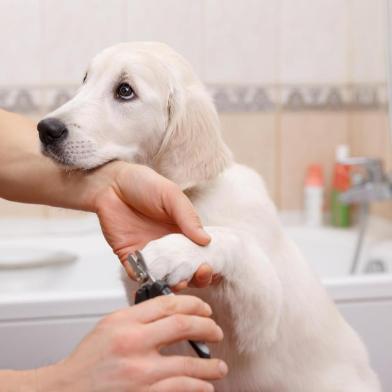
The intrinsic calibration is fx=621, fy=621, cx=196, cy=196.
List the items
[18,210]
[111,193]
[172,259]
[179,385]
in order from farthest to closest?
[18,210] → [111,193] → [172,259] → [179,385]

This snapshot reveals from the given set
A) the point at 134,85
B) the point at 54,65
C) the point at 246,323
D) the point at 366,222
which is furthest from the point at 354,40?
the point at 246,323

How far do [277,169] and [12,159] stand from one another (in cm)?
134

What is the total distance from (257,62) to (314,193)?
513mm

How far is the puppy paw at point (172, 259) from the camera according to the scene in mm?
714

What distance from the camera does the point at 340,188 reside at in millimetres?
2230

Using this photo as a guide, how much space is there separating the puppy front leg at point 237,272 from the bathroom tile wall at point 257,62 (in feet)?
Answer: 4.20

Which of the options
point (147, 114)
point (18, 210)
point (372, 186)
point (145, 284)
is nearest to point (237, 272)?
point (145, 284)

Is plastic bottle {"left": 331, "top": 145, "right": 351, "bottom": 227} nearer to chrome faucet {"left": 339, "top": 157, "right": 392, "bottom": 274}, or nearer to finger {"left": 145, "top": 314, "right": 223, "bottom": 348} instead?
chrome faucet {"left": 339, "top": 157, "right": 392, "bottom": 274}

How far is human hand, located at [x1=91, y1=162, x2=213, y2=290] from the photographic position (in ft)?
2.67

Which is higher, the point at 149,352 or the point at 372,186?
the point at 149,352

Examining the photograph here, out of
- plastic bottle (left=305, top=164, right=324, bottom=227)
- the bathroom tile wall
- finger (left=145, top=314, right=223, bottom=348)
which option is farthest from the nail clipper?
plastic bottle (left=305, top=164, right=324, bottom=227)

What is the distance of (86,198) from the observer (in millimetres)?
975

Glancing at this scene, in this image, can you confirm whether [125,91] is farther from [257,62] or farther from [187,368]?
[257,62]

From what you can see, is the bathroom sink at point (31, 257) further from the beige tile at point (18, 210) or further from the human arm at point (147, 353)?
the human arm at point (147, 353)
